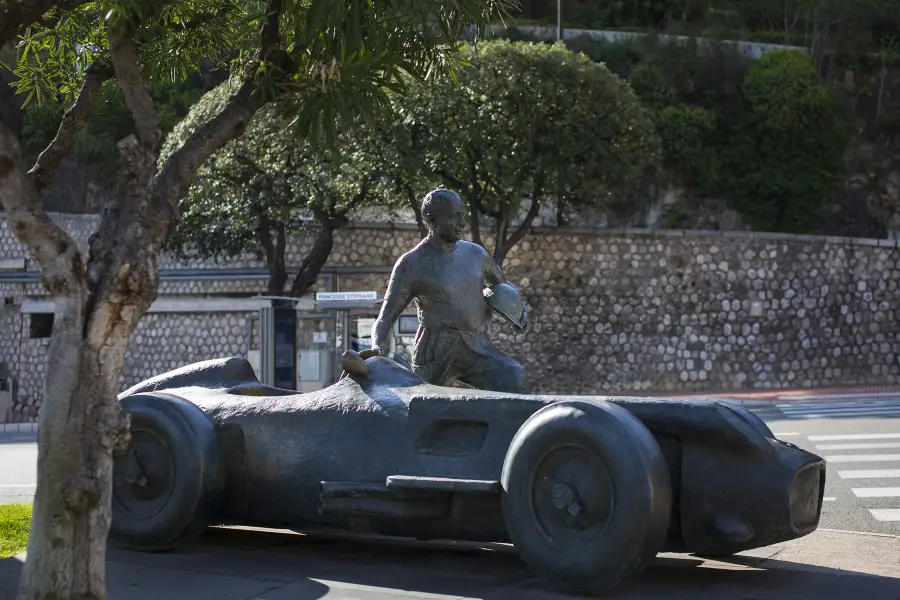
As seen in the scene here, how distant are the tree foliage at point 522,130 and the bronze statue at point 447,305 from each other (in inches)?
712

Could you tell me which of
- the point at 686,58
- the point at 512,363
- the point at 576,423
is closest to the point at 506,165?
the point at 686,58

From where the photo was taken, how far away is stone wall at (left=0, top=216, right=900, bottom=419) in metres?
28.9

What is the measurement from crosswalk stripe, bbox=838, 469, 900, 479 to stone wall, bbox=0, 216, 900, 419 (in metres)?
17.9

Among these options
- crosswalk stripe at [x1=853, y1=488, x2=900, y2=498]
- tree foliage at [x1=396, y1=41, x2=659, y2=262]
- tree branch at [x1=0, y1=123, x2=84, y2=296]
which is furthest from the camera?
tree foliage at [x1=396, y1=41, x2=659, y2=262]

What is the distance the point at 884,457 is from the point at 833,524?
3828mm

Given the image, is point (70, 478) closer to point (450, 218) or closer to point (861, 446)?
point (450, 218)

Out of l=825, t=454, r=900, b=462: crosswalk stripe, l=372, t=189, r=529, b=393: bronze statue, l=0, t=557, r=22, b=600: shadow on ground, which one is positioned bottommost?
l=825, t=454, r=900, b=462: crosswalk stripe

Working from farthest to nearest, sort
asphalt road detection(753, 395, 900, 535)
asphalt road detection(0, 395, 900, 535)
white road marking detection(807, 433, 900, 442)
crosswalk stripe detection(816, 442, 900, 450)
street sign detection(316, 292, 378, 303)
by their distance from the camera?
street sign detection(316, 292, 378, 303) → white road marking detection(807, 433, 900, 442) → crosswalk stripe detection(816, 442, 900, 450) → asphalt road detection(0, 395, 900, 535) → asphalt road detection(753, 395, 900, 535)

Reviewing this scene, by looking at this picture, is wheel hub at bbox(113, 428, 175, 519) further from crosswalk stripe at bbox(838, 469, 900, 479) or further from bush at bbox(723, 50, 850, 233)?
bush at bbox(723, 50, 850, 233)

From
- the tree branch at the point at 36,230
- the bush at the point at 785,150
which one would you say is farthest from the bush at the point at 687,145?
the tree branch at the point at 36,230

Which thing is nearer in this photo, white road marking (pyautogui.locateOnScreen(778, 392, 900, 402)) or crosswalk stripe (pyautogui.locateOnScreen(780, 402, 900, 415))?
crosswalk stripe (pyautogui.locateOnScreen(780, 402, 900, 415))

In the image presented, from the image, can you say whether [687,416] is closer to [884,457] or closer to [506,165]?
[884,457]

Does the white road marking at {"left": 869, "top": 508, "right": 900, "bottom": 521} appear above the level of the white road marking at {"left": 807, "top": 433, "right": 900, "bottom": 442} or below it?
above

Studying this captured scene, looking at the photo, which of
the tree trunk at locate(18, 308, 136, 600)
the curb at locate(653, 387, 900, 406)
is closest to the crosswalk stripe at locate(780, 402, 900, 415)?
the curb at locate(653, 387, 900, 406)
